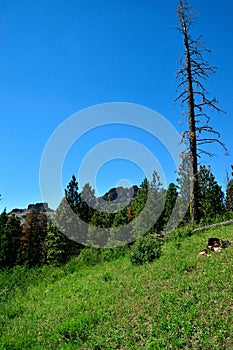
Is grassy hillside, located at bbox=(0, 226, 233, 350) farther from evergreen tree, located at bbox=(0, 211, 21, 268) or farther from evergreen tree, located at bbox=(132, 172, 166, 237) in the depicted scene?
evergreen tree, located at bbox=(0, 211, 21, 268)

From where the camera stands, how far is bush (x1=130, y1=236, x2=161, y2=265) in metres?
14.9

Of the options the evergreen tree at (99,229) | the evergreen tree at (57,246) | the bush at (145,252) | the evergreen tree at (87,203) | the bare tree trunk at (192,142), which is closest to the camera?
the bush at (145,252)

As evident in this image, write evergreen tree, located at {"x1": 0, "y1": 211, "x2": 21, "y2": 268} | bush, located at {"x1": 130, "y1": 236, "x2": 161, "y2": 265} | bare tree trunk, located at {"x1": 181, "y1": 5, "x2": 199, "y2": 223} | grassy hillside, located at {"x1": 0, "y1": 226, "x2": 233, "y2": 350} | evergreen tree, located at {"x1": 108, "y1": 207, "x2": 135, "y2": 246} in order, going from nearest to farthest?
1. grassy hillside, located at {"x1": 0, "y1": 226, "x2": 233, "y2": 350}
2. bush, located at {"x1": 130, "y1": 236, "x2": 161, "y2": 265}
3. bare tree trunk, located at {"x1": 181, "y1": 5, "x2": 199, "y2": 223}
4. evergreen tree, located at {"x1": 108, "y1": 207, "x2": 135, "y2": 246}
5. evergreen tree, located at {"x1": 0, "y1": 211, "x2": 21, "y2": 268}

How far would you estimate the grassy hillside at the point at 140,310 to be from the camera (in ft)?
25.5

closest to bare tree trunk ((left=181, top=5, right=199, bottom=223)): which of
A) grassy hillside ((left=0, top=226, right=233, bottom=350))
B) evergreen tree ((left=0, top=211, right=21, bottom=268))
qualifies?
grassy hillside ((left=0, top=226, right=233, bottom=350))

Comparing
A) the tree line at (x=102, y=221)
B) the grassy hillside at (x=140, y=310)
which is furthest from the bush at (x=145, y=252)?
the tree line at (x=102, y=221)

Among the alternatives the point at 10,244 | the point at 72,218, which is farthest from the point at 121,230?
the point at 10,244

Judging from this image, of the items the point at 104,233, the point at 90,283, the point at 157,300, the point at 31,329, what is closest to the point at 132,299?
the point at 157,300

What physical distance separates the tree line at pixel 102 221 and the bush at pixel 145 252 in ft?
72.1

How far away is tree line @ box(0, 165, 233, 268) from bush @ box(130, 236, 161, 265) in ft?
72.1

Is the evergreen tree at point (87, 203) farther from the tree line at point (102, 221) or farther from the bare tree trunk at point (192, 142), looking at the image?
the bare tree trunk at point (192, 142)

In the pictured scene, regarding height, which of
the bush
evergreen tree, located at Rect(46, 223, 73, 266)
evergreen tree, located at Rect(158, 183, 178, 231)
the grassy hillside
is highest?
evergreen tree, located at Rect(158, 183, 178, 231)

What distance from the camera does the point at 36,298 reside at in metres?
15.5

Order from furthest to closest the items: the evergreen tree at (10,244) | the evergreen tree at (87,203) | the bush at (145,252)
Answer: the evergreen tree at (10,244) < the evergreen tree at (87,203) < the bush at (145,252)
